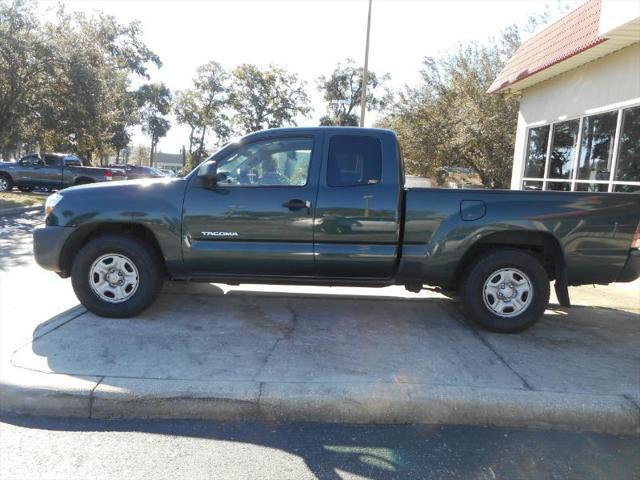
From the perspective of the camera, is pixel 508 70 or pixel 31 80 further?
pixel 31 80

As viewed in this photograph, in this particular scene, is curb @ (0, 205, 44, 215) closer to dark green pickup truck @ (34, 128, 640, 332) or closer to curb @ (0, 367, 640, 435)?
dark green pickup truck @ (34, 128, 640, 332)

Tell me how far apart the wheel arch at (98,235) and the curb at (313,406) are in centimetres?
168

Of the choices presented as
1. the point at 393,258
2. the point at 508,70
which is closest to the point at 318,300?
the point at 393,258

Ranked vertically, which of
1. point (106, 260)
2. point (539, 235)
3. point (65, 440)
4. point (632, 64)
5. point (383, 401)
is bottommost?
point (65, 440)

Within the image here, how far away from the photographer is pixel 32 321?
4914mm

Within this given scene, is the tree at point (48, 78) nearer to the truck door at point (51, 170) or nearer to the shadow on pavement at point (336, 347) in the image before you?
the truck door at point (51, 170)

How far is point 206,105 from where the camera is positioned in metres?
45.8

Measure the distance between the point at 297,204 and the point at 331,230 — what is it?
405 millimetres

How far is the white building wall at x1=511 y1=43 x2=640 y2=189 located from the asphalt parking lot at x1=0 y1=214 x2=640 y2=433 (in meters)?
4.70

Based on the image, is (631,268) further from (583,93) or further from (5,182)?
(5,182)

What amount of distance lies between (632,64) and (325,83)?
4090 centimetres

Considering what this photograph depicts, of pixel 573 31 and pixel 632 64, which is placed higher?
pixel 573 31

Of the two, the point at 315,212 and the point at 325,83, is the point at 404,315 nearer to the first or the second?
the point at 315,212

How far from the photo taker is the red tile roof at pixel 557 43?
8.96m
